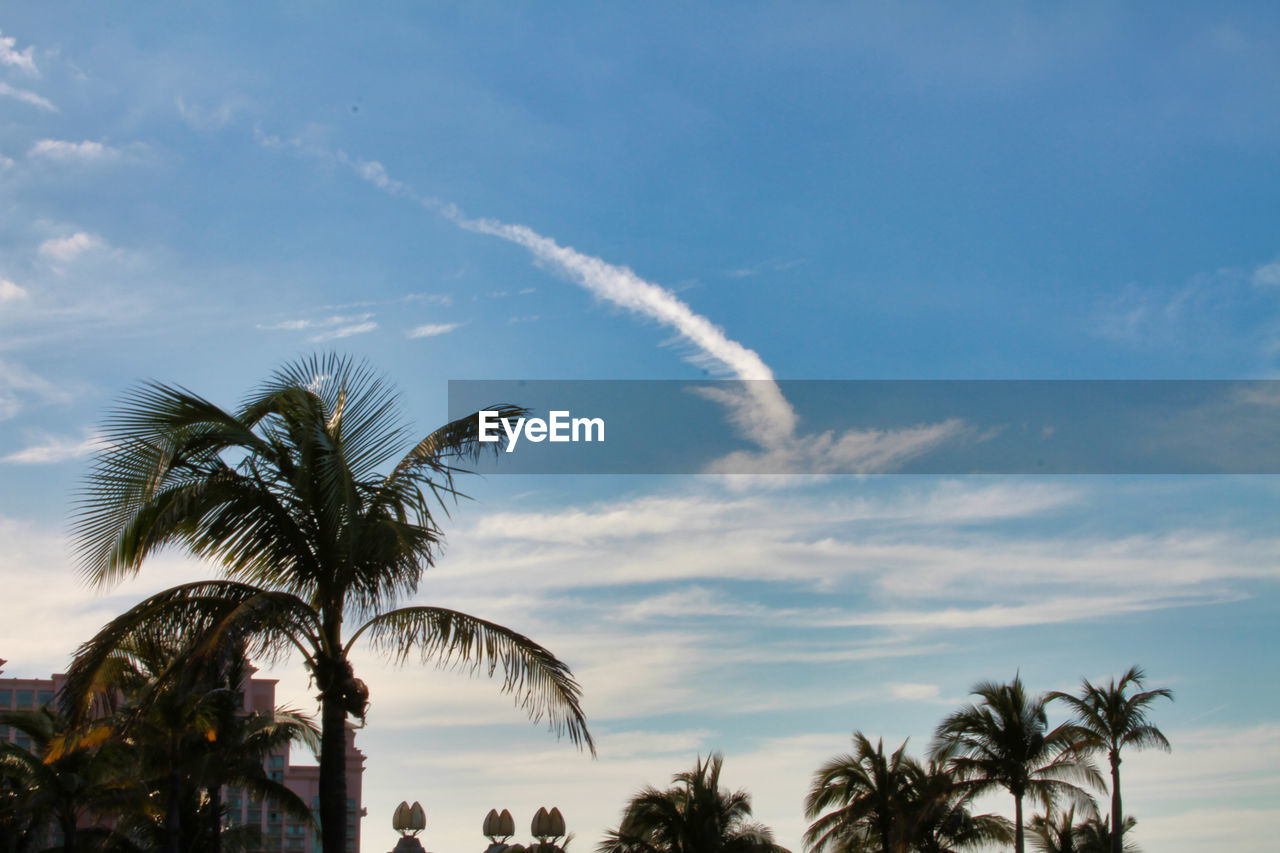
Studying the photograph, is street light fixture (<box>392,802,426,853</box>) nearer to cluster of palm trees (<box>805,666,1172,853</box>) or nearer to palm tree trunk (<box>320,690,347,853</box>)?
cluster of palm trees (<box>805,666,1172,853</box>)

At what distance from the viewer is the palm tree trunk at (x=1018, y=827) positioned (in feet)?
113

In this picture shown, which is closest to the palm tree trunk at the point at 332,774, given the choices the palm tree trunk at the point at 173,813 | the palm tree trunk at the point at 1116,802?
the palm tree trunk at the point at 173,813

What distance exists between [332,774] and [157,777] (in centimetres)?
2151

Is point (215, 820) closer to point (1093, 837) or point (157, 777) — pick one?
point (157, 777)

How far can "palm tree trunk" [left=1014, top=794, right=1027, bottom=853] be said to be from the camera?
113 ft

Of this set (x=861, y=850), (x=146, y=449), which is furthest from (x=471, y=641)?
(x=861, y=850)

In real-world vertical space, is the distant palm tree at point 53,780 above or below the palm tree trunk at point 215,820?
above

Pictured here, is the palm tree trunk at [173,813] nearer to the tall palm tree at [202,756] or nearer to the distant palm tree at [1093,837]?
the tall palm tree at [202,756]

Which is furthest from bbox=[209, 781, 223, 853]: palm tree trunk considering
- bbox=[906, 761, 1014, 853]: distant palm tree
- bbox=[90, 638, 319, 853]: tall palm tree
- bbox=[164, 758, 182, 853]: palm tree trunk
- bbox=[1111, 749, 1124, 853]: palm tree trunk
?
bbox=[1111, 749, 1124, 853]: palm tree trunk

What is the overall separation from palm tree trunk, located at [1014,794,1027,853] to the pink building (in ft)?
169

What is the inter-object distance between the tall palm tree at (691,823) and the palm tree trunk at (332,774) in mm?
23617

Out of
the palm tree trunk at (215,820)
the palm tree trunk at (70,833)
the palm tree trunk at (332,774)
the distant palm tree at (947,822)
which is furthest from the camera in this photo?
the distant palm tree at (947,822)

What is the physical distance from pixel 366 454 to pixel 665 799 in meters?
24.9

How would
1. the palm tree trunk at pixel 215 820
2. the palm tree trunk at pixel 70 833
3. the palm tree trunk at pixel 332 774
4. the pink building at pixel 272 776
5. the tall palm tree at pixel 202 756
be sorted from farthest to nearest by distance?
the pink building at pixel 272 776, the palm tree trunk at pixel 70 833, the palm tree trunk at pixel 215 820, the tall palm tree at pixel 202 756, the palm tree trunk at pixel 332 774
